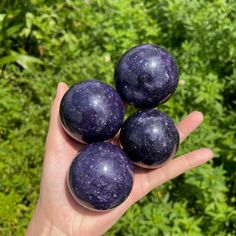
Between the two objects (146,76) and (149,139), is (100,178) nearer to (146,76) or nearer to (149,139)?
(149,139)

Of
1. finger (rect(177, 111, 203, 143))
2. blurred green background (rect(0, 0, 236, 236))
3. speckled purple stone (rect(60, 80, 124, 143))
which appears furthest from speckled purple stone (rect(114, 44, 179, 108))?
blurred green background (rect(0, 0, 236, 236))

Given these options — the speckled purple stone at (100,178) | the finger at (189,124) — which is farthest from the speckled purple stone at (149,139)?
the finger at (189,124)

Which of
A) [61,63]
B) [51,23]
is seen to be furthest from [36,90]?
[51,23]

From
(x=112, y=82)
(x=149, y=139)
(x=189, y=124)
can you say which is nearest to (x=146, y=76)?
(x=149, y=139)

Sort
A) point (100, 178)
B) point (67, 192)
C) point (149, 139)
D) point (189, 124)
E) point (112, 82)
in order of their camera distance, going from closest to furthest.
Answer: point (100, 178) < point (149, 139) < point (67, 192) < point (189, 124) < point (112, 82)

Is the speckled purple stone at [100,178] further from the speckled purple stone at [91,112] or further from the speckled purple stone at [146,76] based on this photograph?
the speckled purple stone at [146,76]

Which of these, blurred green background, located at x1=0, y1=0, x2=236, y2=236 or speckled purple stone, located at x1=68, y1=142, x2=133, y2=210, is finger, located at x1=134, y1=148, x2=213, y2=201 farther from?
blurred green background, located at x1=0, y1=0, x2=236, y2=236

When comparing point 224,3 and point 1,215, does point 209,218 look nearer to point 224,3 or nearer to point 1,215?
point 1,215
